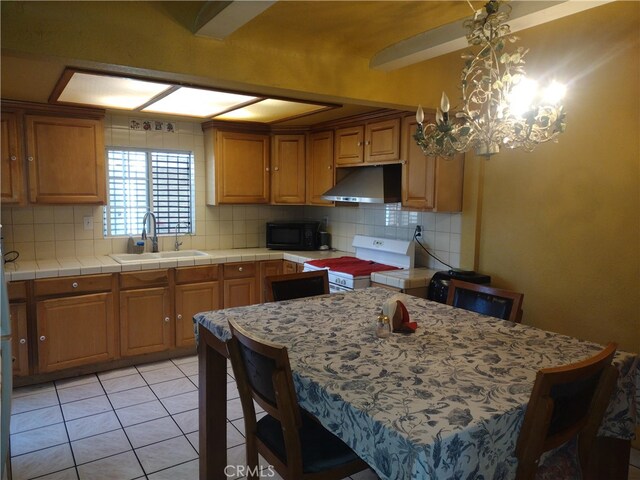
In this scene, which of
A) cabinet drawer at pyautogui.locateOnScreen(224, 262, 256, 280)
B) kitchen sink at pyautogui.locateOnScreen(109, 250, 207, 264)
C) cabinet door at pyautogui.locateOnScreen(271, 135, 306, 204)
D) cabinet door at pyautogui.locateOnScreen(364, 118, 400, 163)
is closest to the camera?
cabinet door at pyautogui.locateOnScreen(364, 118, 400, 163)

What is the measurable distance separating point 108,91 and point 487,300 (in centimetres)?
267

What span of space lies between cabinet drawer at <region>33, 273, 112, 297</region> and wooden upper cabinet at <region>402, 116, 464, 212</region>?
8.15 feet

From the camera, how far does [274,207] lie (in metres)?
5.08

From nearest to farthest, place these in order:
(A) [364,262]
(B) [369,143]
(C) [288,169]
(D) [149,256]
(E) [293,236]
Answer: (B) [369,143] → (A) [364,262] → (D) [149,256] → (C) [288,169] → (E) [293,236]

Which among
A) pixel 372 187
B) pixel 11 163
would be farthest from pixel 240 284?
pixel 11 163

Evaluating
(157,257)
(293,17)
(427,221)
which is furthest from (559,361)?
(157,257)

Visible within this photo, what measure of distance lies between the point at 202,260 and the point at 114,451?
5.76ft

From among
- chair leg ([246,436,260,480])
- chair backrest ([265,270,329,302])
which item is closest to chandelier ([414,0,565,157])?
chair backrest ([265,270,329,302])

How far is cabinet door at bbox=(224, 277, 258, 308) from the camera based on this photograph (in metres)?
4.16

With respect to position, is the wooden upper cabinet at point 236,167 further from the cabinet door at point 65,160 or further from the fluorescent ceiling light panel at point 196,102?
the cabinet door at point 65,160

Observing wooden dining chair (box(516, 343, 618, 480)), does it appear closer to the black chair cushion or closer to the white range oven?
the black chair cushion

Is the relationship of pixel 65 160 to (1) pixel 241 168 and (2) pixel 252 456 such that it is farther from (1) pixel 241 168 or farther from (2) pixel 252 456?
(2) pixel 252 456

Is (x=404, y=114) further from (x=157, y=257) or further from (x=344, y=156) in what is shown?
(x=157, y=257)

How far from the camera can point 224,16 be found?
1.98m
